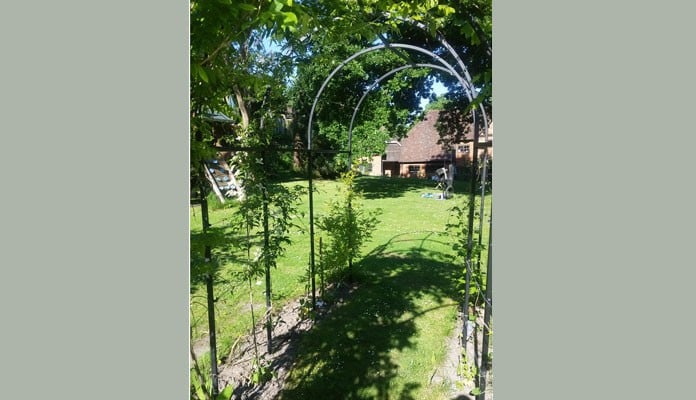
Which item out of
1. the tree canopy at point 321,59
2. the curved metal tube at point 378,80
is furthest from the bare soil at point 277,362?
the curved metal tube at point 378,80

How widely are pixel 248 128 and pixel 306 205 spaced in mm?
1161

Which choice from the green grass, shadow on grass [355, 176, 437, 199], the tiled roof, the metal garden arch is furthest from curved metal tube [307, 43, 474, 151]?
shadow on grass [355, 176, 437, 199]

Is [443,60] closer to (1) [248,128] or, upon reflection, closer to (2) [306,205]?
(1) [248,128]

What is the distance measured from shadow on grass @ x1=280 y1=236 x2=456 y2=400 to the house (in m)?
0.74

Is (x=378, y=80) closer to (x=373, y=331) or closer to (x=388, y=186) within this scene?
(x=388, y=186)

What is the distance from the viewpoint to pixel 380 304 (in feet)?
11.4

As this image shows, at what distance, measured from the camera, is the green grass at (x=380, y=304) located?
236cm

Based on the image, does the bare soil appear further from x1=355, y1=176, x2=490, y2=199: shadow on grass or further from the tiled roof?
the tiled roof

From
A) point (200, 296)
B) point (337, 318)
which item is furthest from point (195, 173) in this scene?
point (337, 318)

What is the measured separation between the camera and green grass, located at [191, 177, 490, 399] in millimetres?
2359

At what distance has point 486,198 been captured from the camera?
1744 mm

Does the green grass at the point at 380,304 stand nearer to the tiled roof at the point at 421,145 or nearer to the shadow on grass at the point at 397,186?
the shadow on grass at the point at 397,186

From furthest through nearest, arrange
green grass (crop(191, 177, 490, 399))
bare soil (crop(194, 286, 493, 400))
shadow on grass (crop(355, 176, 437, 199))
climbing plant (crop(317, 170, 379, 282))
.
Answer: climbing plant (crop(317, 170, 379, 282))
shadow on grass (crop(355, 176, 437, 199))
green grass (crop(191, 177, 490, 399))
bare soil (crop(194, 286, 493, 400))

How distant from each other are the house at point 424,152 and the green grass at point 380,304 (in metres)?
0.14
